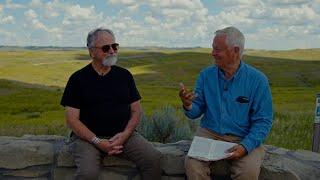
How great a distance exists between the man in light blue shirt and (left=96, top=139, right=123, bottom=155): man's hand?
0.67 m

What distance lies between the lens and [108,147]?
488 centimetres

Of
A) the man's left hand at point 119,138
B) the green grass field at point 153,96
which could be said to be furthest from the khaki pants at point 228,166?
the green grass field at point 153,96

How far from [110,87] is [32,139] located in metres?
1.22

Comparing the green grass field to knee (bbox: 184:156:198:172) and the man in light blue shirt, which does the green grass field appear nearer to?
the man in light blue shirt

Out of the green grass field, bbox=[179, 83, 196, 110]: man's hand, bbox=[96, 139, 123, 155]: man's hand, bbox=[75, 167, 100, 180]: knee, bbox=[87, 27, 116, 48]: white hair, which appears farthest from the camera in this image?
the green grass field

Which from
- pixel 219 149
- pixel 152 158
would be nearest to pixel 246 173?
pixel 219 149

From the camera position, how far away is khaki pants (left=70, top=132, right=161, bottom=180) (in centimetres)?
484

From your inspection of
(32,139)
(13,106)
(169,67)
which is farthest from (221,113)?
(169,67)

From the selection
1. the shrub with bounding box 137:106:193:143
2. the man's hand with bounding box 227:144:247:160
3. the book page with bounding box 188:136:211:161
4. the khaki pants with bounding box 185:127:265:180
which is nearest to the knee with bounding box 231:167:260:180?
the khaki pants with bounding box 185:127:265:180

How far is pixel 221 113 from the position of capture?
4.71m

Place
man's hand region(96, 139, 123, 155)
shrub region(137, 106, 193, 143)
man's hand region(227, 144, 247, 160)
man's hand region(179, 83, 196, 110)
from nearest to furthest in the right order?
1. man's hand region(227, 144, 247, 160)
2. man's hand region(179, 83, 196, 110)
3. man's hand region(96, 139, 123, 155)
4. shrub region(137, 106, 193, 143)

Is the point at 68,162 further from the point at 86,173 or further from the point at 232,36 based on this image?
the point at 232,36

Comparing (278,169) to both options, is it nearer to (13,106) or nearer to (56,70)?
(13,106)

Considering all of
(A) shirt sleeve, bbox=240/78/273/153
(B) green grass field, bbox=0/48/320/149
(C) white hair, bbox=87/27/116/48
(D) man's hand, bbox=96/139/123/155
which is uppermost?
(C) white hair, bbox=87/27/116/48
